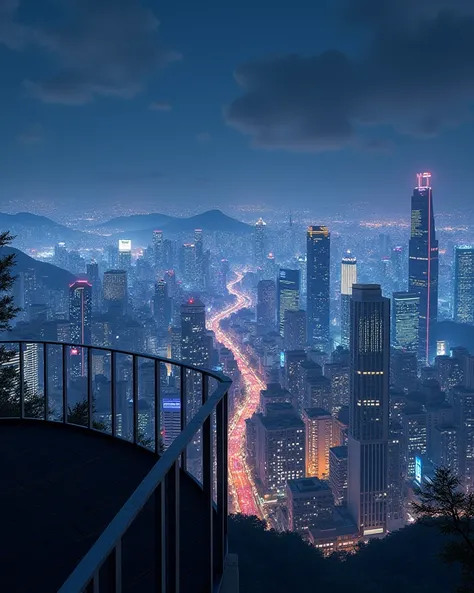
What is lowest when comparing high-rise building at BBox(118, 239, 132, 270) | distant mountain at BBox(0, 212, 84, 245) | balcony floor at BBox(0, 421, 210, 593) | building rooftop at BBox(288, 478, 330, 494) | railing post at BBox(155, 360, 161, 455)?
building rooftop at BBox(288, 478, 330, 494)

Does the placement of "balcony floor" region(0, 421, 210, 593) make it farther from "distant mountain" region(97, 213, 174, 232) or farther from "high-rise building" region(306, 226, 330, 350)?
"distant mountain" region(97, 213, 174, 232)

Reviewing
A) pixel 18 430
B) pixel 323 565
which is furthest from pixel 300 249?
pixel 18 430

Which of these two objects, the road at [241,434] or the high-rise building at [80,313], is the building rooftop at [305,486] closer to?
the road at [241,434]

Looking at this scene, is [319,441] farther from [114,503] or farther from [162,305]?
[114,503]

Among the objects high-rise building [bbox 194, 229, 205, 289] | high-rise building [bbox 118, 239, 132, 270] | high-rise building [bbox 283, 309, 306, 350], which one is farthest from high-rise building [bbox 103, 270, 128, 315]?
high-rise building [bbox 194, 229, 205, 289]

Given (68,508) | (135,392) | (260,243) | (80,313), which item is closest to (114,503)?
(68,508)

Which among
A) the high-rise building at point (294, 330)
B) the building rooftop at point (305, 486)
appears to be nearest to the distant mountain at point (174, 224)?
the high-rise building at point (294, 330)

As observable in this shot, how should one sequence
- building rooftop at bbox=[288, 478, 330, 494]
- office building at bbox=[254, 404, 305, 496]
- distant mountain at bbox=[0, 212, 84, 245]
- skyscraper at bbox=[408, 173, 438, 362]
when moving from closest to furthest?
building rooftop at bbox=[288, 478, 330, 494]
office building at bbox=[254, 404, 305, 496]
skyscraper at bbox=[408, 173, 438, 362]
distant mountain at bbox=[0, 212, 84, 245]
